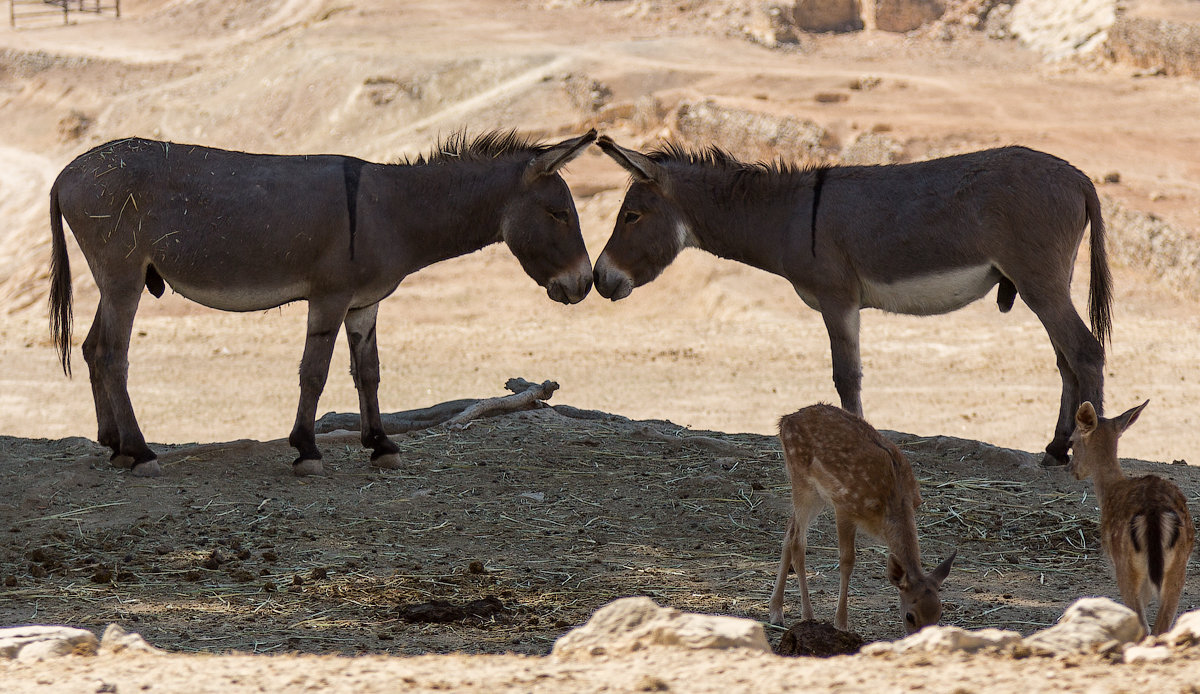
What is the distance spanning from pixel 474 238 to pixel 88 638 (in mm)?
4668

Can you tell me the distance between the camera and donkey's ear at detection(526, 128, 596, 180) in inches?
327

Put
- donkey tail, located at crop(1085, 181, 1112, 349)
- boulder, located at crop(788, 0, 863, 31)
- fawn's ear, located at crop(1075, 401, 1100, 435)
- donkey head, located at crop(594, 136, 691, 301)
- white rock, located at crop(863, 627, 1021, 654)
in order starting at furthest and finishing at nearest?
boulder, located at crop(788, 0, 863, 31) → donkey head, located at crop(594, 136, 691, 301) → donkey tail, located at crop(1085, 181, 1112, 349) → fawn's ear, located at crop(1075, 401, 1100, 435) → white rock, located at crop(863, 627, 1021, 654)

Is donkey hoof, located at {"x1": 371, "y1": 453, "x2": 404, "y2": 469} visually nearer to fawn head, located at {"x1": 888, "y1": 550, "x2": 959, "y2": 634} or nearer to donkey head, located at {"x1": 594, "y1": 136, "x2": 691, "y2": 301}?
donkey head, located at {"x1": 594, "y1": 136, "x2": 691, "y2": 301}

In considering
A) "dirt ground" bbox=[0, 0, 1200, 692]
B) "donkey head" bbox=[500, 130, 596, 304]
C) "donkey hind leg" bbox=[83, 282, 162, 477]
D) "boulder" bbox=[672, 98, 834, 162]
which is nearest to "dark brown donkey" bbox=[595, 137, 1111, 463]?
"donkey head" bbox=[500, 130, 596, 304]

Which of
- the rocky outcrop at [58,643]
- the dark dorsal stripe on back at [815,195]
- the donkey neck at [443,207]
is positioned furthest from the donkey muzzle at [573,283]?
the rocky outcrop at [58,643]

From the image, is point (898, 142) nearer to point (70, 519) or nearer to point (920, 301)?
point (920, 301)

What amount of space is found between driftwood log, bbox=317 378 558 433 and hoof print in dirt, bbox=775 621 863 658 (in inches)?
207

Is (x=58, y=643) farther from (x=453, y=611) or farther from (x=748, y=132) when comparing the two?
(x=748, y=132)

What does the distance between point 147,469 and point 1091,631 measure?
630 cm

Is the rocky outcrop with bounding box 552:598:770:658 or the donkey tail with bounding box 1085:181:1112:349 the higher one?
the donkey tail with bounding box 1085:181:1112:349

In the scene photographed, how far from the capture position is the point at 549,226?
8.42 m

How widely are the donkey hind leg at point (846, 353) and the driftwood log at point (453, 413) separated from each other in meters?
3.08

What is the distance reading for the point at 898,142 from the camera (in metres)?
21.4

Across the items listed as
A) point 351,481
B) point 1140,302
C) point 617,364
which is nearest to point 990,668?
point 351,481
